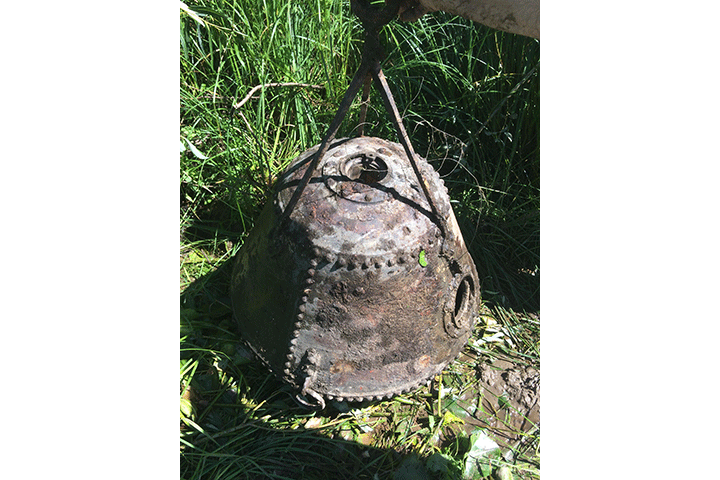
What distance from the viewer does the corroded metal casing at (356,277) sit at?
1904 millimetres

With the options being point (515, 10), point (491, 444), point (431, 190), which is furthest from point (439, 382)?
point (515, 10)

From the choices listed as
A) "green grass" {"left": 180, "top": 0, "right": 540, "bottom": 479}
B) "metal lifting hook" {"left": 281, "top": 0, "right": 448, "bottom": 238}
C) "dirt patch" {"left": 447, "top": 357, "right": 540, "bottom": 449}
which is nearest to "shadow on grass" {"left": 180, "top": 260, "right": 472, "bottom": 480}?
"green grass" {"left": 180, "top": 0, "right": 540, "bottom": 479}

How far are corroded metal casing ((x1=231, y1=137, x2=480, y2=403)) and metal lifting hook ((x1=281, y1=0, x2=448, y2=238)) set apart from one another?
0.22 ft

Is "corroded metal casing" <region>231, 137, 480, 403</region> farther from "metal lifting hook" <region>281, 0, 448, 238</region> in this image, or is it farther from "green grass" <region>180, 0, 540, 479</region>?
"green grass" <region>180, 0, 540, 479</region>

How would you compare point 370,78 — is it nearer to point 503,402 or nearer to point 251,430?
point 251,430

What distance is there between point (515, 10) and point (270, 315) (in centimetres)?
135

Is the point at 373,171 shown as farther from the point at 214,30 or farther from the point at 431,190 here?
the point at 214,30

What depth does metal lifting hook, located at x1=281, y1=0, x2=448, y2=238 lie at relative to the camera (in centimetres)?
154

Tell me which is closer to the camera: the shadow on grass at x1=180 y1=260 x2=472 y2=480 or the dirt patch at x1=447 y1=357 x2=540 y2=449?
the shadow on grass at x1=180 y1=260 x2=472 y2=480

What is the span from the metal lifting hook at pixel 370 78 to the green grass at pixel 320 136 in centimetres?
93

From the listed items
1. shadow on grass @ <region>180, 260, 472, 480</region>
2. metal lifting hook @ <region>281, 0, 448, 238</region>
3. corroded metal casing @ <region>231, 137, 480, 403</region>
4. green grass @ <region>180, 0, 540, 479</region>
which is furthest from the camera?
green grass @ <region>180, 0, 540, 479</region>

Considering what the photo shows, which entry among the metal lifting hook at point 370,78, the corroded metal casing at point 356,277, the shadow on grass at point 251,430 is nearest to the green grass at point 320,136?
the shadow on grass at point 251,430

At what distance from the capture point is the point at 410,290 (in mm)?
1992

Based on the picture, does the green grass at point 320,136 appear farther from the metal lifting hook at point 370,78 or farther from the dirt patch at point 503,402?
the metal lifting hook at point 370,78
